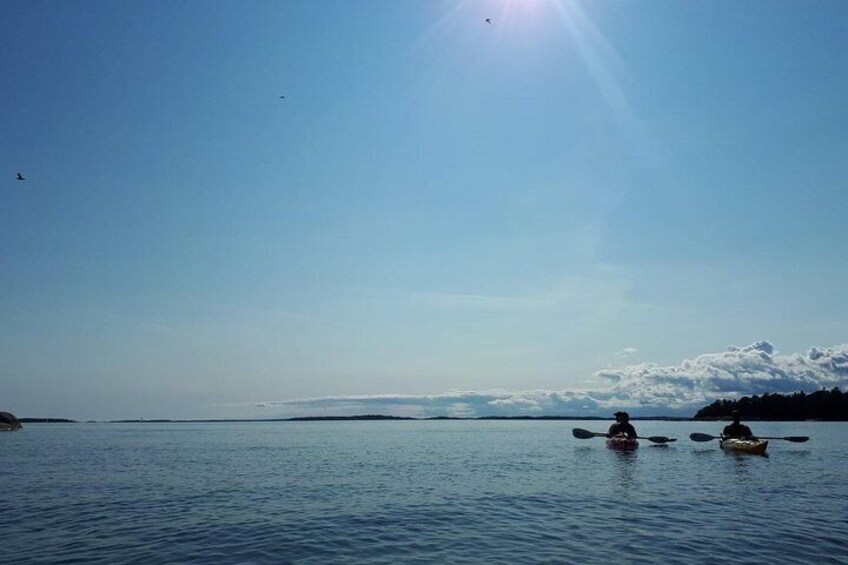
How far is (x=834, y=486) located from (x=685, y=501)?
11945 millimetres

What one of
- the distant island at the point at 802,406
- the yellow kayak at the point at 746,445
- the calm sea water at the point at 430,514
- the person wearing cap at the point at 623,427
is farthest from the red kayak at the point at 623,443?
the distant island at the point at 802,406

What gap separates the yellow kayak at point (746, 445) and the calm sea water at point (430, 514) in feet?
18.1

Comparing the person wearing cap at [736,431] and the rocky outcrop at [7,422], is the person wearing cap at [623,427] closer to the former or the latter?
the person wearing cap at [736,431]

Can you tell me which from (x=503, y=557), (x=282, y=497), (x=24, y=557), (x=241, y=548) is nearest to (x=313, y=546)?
(x=241, y=548)

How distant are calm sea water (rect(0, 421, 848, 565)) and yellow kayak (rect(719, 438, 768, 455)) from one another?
5521 millimetres

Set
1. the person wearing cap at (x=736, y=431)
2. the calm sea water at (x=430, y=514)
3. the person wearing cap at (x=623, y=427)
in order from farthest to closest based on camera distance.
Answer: the person wearing cap at (x=623, y=427), the person wearing cap at (x=736, y=431), the calm sea water at (x=430, y=514)

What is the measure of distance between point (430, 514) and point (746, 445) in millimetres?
40420

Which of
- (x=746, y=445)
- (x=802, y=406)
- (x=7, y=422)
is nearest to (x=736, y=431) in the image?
(x=746, y=445)

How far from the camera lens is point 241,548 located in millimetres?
17984

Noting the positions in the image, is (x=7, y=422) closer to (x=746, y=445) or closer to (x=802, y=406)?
(x=746, y=445)

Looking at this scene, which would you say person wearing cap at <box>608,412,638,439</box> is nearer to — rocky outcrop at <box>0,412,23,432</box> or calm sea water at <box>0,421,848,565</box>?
calm sea water at <box>0,421,848,565</box>

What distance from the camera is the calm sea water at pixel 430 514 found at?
681 inches

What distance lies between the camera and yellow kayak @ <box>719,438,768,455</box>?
49.6 metres

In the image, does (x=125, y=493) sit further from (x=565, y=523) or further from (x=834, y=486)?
(x=834, y=486)
